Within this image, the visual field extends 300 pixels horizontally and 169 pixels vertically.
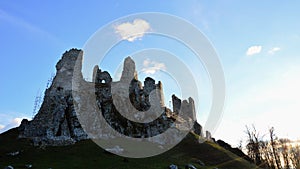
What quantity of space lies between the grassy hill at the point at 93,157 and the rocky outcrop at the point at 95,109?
4081 millimetres

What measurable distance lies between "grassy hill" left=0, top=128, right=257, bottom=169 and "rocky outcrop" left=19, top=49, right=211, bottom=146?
4081 millimetres

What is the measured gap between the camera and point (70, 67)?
85625 mm

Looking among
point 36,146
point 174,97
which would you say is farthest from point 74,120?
point 174,97

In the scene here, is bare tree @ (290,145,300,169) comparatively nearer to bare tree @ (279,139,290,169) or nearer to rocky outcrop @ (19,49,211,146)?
bare tree @ (279,139,290,169)

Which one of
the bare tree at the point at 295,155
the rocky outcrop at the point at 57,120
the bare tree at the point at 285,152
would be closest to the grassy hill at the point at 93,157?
the rocky outcrop at the point at 57,120

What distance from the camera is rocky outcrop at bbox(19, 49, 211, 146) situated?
68688mm

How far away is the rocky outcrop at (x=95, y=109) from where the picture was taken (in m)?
68.7

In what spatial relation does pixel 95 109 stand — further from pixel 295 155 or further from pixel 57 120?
pixel 295 155

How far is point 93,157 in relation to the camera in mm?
52938

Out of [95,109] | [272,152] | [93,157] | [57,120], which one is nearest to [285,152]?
[272,152]

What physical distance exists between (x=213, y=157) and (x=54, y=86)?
51.7m

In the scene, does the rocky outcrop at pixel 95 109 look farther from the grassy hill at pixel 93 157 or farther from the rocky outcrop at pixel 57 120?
the grassy hill at pixel 93 157

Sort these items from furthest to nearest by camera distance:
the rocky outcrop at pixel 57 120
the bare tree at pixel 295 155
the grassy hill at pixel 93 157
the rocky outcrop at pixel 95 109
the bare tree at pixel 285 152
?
1. the bare tree at pixel 295 155
2. the bare tree at pixel 285 152
3. the rocky outcrop at pixel 95 109
4. the rocky outcrop at pixel 57 120
5. the grassy hill at pixel 93 157

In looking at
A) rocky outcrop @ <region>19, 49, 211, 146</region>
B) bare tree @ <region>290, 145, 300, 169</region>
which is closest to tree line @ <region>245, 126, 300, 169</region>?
bare tree @ <region>290, 145, 300, 169</region>
